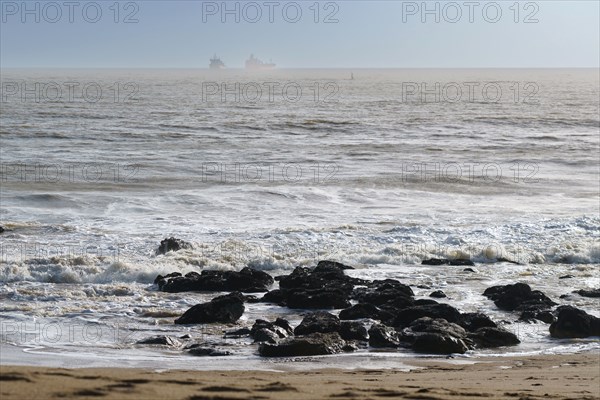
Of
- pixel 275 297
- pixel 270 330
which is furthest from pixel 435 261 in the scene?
pixel 270 330

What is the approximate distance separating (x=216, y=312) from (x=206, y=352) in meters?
2.16

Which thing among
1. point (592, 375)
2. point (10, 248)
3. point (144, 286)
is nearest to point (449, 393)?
point (592, 375)

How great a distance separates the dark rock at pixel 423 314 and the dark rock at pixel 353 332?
40.4 inches

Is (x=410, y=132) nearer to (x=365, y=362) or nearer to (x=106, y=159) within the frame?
(x=106, y=159)

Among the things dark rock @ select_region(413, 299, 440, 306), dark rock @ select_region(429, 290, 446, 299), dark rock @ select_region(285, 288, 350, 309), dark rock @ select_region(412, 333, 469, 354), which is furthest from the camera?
dark rock @ select_region(429, 290, 446, 299)

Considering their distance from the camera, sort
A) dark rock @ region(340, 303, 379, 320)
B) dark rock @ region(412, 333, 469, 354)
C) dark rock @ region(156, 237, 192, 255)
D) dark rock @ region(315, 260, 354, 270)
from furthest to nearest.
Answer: dark rock @ region(156, 237, 192, 255) → dark rock @ region(315, 260, 354, 270) → dark rock @ region(340, 303, 379, 320) → dark rock @ region(412, 333, 469, 354)

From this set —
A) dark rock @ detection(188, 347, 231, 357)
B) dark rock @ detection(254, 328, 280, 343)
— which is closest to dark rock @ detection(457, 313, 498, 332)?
dark rock @ detection(254, 328, 280, 343)

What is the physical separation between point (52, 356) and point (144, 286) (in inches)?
231

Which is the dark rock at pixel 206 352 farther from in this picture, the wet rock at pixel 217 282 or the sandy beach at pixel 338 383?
the wet rock at pixel 217 282

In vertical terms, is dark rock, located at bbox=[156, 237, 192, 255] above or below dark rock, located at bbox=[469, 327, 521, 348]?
above

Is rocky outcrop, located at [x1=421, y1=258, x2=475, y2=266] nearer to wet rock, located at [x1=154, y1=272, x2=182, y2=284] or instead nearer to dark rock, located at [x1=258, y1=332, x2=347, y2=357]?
wet rock, located at [x1=154, y1=272, x2=182, y2=284]

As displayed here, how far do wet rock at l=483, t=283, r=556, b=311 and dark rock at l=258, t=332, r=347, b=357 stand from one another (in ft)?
14.9

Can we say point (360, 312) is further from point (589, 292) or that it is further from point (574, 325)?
point (589, 292)

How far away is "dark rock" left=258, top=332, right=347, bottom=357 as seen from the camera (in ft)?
37.3
